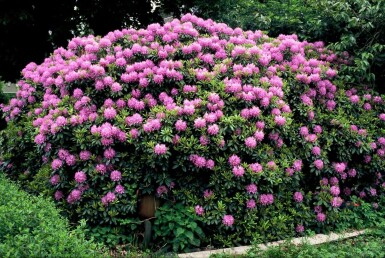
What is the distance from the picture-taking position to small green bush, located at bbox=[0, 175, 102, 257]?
115 inches

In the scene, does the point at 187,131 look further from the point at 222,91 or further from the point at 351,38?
the point at 351,38

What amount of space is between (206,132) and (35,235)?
1.93 meters

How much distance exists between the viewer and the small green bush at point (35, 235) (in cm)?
293

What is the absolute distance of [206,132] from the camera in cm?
458

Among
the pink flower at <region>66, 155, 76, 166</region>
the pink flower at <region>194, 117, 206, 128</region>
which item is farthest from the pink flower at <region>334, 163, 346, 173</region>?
the pink flower at <region>66, 155, 76, 166</region>

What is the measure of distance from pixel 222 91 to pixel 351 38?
6.91 feet

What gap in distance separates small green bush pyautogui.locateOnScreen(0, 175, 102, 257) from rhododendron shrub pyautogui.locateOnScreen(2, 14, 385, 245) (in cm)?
100

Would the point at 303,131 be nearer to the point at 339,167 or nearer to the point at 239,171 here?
the point at 339,167

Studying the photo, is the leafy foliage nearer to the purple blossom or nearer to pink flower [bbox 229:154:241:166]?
→ the purple blossom

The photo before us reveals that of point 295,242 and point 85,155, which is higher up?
point 85,155

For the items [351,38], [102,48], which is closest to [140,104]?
[102,48]

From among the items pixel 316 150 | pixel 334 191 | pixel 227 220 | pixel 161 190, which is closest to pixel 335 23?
pixel 316 150

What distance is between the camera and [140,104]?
489 centimetres

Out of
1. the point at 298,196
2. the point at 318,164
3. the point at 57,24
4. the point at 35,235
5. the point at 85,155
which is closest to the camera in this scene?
the point at 35,235
